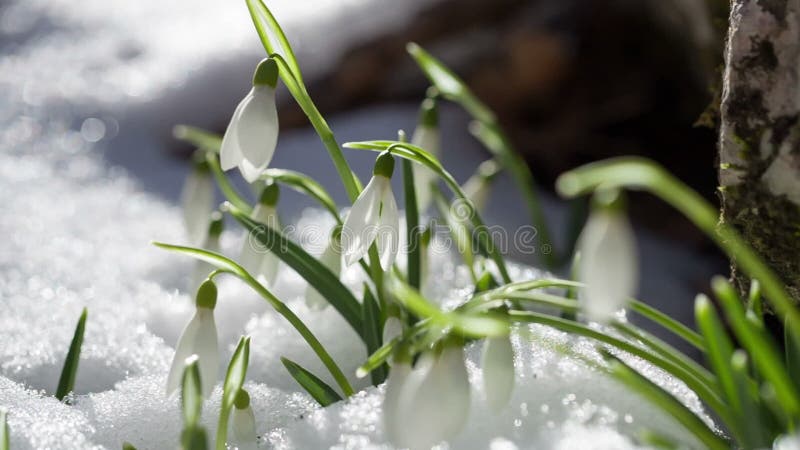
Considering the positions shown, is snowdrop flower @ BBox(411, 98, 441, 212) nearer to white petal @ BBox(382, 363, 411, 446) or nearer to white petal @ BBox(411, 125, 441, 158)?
white petal @ BBox(411, 125, 441, 158)

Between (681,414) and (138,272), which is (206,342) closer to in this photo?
(681,414)

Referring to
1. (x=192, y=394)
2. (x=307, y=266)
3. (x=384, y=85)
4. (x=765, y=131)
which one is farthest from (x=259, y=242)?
(x=384, y=85)

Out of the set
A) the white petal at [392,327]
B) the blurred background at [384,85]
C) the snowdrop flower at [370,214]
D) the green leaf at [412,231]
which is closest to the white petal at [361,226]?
the snowdrop flower at [370,214]

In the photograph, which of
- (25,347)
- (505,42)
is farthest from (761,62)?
(505,42)

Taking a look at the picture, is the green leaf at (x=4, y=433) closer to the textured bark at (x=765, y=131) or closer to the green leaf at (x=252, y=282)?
the green leaf at (x=252, y=282)

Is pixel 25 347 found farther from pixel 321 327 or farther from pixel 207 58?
pixel 207 58

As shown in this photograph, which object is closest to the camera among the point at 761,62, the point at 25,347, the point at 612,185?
the point at 612,185
